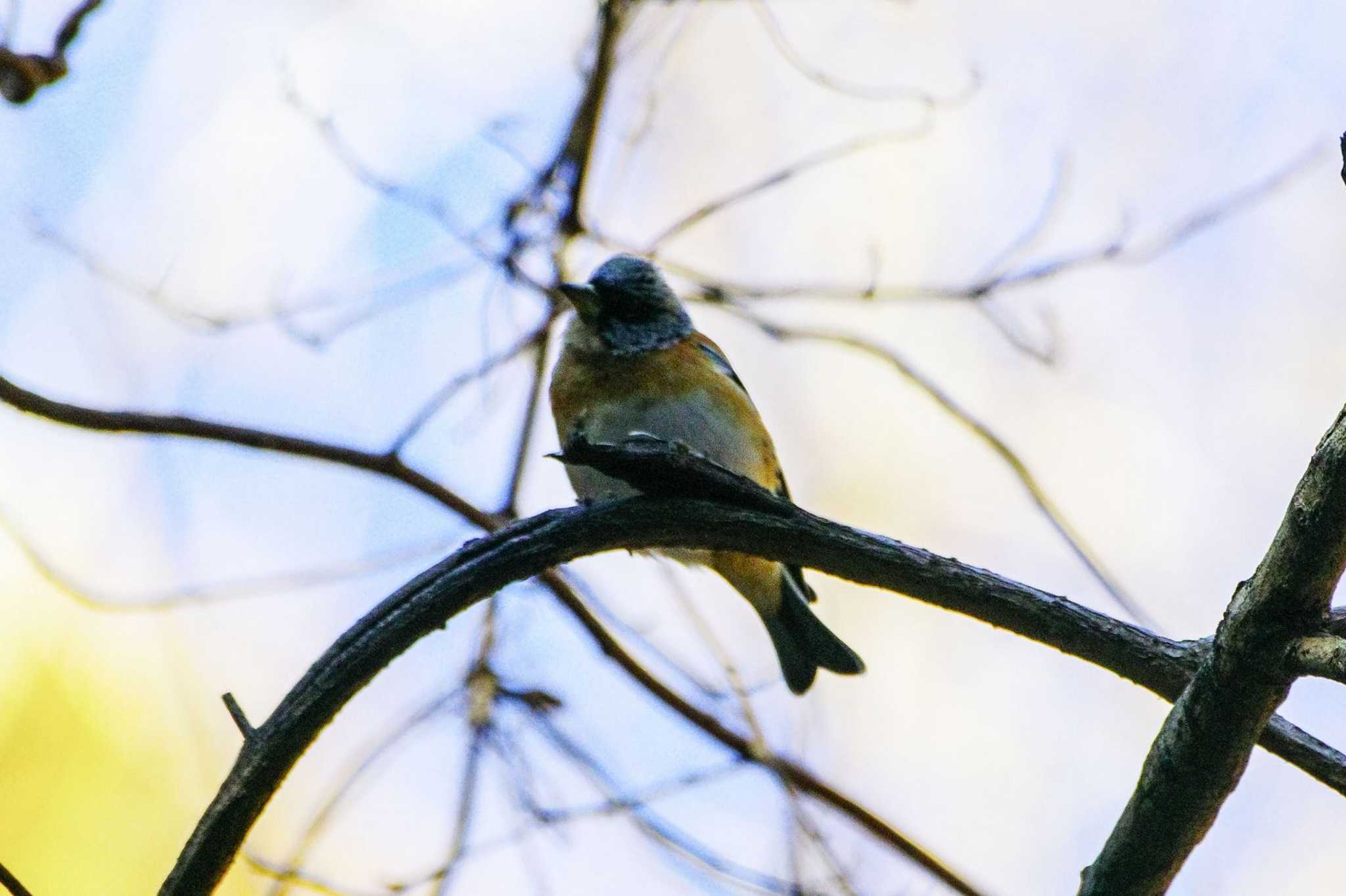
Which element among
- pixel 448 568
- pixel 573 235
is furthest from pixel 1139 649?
pixel 573 235

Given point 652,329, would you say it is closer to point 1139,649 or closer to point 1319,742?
point 1139,649

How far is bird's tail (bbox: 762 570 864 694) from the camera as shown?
4414 millimetres

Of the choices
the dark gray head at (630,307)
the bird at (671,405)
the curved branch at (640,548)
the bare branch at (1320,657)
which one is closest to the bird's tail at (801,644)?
the bird at (671,405)

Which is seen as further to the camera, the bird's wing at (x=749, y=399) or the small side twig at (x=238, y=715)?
the bird's wing at (x=749, y=399)

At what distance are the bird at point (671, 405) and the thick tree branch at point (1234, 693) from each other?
5.67ft

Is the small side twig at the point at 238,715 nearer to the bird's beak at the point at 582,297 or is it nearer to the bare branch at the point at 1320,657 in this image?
the bare branch at the point at 1320,657

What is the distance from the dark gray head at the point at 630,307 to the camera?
13.8 feet

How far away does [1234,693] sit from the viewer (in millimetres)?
2154

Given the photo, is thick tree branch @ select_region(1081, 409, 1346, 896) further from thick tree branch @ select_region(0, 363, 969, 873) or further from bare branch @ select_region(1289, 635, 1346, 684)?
thick tree branch @ select_region(0, 363, 969, 873)

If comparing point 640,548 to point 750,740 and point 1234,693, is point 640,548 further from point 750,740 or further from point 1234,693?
point 750,740

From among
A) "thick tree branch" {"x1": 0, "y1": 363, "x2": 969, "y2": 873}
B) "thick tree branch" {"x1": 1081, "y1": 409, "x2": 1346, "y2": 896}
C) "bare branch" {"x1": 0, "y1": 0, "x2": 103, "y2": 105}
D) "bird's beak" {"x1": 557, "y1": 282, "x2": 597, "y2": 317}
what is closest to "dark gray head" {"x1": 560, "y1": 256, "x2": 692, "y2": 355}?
"bird's beak" {"x1": 557, "y1": 282, "x2": 597, "y2": 317}

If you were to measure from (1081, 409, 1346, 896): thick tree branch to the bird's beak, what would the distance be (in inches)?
94.4

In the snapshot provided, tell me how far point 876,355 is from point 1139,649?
1.88 metres

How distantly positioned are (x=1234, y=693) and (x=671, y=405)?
6.90 feet
